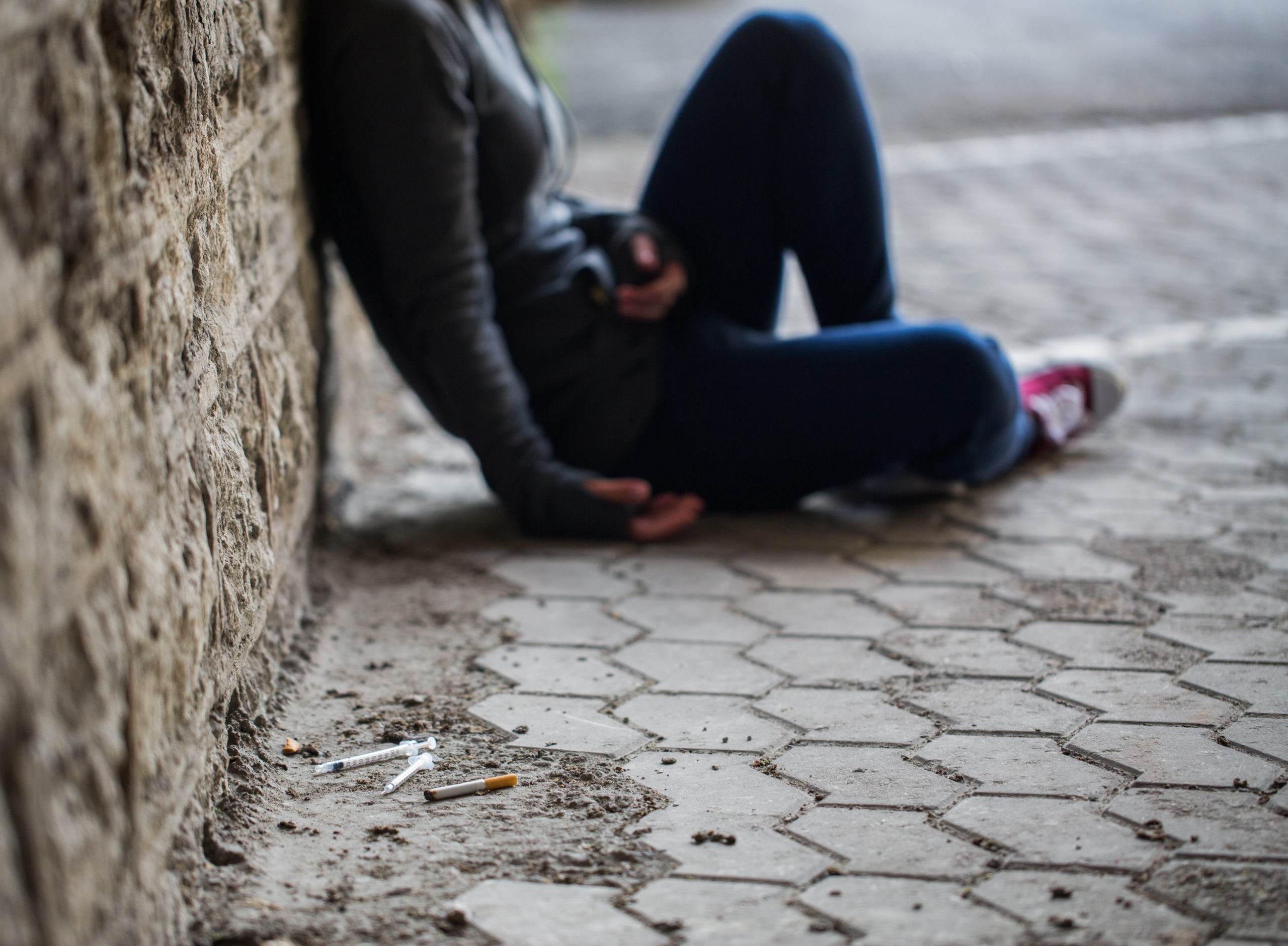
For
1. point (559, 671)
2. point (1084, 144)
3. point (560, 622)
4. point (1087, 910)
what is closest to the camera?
point (1087, 910)

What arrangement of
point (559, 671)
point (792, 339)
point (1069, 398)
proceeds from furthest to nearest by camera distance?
point (1069, 398) → point (792, 339) → point (559, 671)

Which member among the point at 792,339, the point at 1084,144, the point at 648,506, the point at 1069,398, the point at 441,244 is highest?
the point at 1084,144

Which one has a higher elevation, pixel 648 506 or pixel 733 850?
pixel 648 506

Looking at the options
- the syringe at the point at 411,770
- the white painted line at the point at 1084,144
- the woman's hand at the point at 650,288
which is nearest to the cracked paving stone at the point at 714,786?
the syringe at the point at 411,770

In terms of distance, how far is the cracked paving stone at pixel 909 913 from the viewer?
1.40 metres

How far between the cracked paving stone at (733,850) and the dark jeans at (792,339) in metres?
1.14

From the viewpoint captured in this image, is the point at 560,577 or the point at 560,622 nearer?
the point at 560,622

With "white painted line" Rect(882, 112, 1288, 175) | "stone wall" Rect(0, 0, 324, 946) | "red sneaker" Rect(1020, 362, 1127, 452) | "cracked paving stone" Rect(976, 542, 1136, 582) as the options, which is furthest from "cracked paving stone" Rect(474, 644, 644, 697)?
"white painted line" Rect(882, 112, 1288, 175)

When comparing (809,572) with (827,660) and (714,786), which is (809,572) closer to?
(827,660)

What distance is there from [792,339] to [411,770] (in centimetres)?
129

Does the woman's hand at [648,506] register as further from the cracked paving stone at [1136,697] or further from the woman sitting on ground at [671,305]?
the cracked paving stone at [1136,697]

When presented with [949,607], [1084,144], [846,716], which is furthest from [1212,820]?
[1084,144]

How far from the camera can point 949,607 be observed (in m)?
2.32

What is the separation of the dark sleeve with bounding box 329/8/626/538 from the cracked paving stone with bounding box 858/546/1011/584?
20.6 inches
